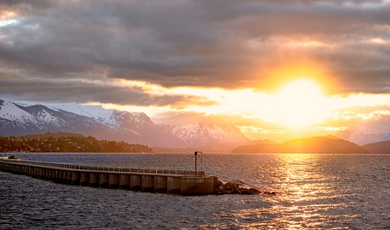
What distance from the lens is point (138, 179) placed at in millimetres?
93062

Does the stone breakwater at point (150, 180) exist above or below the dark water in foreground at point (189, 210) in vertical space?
above

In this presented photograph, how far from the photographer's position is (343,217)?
6378cm

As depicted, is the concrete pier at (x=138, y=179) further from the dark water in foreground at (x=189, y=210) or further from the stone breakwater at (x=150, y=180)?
the dark water in foreground at (x=189, y=210)

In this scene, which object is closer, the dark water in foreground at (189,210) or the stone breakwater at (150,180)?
the dark water in foreground at (189,210)

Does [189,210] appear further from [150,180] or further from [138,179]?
[138,179]

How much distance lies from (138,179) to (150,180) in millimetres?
4397

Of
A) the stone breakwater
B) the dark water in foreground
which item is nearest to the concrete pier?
the stone breakwater

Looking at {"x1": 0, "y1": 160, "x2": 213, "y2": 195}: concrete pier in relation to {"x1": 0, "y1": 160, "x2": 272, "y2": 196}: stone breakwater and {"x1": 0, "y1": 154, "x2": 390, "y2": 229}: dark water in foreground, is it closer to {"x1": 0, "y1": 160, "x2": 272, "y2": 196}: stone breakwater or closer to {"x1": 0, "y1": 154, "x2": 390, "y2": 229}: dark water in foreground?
{"x1": 0, "y1": 160, "x2": 272, "y2": 196}: stone breakwater

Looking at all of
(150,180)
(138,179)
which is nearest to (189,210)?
(150,180)

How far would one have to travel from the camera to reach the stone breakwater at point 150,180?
265 feet

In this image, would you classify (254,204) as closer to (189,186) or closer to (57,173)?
(189,186)

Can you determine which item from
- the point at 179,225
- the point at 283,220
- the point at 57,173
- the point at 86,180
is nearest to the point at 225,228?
the point at 179,225

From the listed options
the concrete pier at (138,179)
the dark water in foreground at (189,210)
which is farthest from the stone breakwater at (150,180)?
the dark water in foreground at (189,210)

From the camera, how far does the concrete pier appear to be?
80.6m
